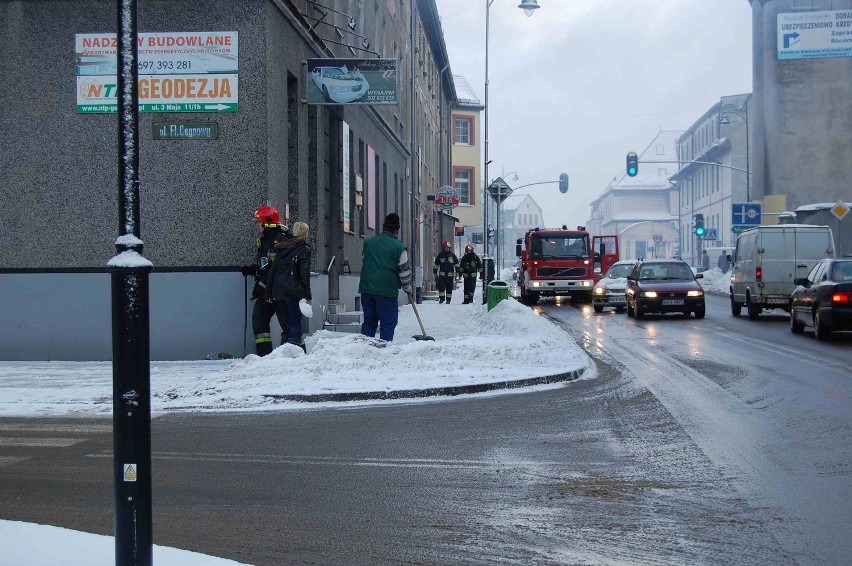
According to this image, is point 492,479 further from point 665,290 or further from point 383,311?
point 665,290

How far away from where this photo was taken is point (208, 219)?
14.7 metres

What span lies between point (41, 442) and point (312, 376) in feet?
12.6

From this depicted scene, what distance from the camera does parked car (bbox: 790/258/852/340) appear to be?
61.9 ft

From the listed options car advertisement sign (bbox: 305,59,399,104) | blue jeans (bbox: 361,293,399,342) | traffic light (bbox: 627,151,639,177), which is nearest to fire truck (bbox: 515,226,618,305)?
traffic light (bbox: 627,151,639,177)

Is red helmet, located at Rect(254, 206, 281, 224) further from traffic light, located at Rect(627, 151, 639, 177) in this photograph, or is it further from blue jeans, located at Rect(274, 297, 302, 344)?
traffic light, located at Rect(627, 151, 639, 177)

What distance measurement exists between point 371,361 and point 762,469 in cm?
619

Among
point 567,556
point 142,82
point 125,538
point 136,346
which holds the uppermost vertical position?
point 142,82

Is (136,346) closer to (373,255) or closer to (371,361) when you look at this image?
(371,361)

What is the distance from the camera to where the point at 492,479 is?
22.6ft

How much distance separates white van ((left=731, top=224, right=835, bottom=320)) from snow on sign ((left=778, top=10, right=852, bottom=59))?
84.3 feet

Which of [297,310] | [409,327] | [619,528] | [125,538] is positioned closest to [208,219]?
[297,310]

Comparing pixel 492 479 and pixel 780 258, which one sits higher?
pixel 780 258

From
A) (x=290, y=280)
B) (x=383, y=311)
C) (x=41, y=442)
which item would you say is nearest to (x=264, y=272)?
(x=290, y=280)

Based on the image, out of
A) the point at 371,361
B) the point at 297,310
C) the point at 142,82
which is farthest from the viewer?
the point at 142,82
